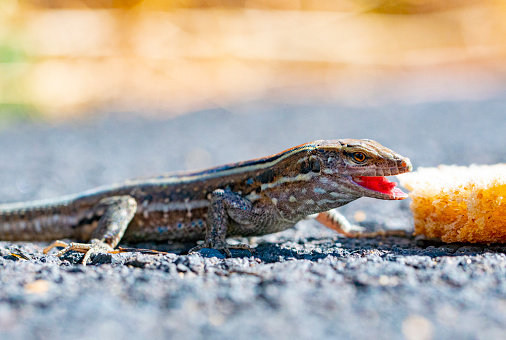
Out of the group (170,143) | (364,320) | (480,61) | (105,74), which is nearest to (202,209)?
(364,320)

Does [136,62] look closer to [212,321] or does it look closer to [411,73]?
[411,73]

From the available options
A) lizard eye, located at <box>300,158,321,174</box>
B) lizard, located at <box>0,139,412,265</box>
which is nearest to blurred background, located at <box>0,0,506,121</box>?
lizard, located at <box>0,139,412,265</box>

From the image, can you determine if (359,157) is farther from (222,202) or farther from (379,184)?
(222,202)

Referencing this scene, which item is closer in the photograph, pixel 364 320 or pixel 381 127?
pixel 364 320

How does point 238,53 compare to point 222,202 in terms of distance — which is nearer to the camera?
point 222,202

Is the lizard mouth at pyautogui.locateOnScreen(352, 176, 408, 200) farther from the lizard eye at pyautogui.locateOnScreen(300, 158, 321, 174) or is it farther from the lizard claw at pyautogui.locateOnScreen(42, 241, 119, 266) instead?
the lizard claw at pyautogui.locateOnScreen(42, 241, 119, 266)

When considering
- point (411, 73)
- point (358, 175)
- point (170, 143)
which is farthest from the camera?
point (411, 73)

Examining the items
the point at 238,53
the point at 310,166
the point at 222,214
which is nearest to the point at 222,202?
the point at 222,214
